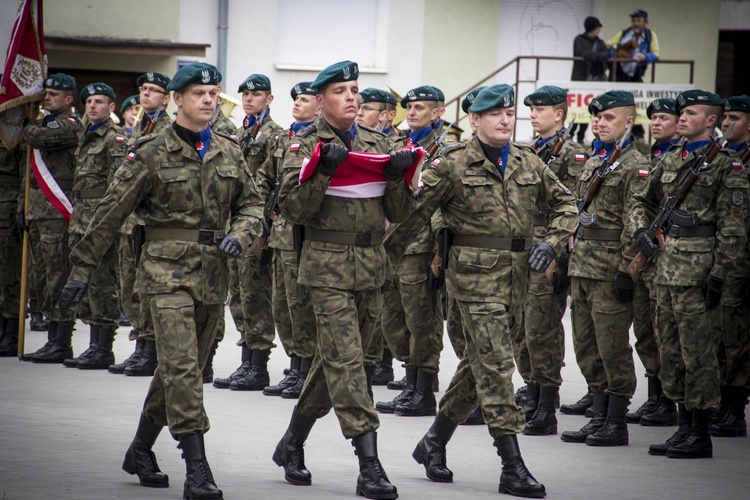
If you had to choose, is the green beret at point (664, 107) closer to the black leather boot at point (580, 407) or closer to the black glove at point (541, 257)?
the black leather boot at point (580, 407)

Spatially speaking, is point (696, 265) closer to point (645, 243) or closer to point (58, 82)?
point (645, 243)

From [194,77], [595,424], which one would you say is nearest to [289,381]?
[595,424]

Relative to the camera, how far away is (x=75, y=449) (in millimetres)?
7496

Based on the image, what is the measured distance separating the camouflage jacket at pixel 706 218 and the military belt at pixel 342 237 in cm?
236

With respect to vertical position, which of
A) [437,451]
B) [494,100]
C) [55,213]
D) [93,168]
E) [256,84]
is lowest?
[437,451]

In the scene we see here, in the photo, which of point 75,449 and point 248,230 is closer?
point 248,230

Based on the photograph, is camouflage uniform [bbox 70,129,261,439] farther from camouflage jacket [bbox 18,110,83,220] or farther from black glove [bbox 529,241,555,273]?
camouflage jacket [bbox 18,110,83,220]

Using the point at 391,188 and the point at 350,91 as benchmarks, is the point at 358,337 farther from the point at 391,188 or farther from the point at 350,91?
the point at 350,91

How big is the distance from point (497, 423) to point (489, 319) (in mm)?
608

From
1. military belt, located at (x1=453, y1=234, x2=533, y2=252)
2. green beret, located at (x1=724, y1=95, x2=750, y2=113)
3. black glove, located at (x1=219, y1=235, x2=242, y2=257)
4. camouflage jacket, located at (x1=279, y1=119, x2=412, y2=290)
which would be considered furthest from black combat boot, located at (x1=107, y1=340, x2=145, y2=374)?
green beret, located at (x1=724, y1=95, x2=750, y2=113)

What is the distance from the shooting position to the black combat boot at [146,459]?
6.64 meters

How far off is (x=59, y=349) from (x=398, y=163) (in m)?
5.79

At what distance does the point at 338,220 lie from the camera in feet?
22.0

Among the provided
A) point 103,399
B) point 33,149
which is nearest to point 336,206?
point 103,399
